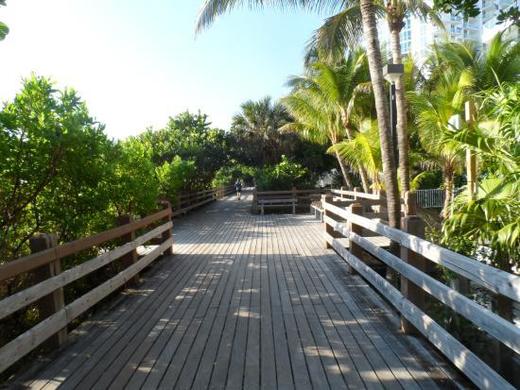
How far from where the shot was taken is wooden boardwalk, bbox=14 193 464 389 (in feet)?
10.3

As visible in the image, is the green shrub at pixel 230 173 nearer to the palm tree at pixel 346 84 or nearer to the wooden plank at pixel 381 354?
the palm tree at pixel 346 84

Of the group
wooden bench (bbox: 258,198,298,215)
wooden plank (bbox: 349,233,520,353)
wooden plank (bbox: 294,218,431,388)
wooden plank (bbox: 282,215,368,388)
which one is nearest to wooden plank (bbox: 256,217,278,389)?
wooden plank (bbox: 282,215,368,388)

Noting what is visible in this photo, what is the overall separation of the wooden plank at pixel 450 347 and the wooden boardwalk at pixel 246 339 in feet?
0.82

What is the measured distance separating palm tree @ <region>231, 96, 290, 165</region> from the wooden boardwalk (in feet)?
66.4

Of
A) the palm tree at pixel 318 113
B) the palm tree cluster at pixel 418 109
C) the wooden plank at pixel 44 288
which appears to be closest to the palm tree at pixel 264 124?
the palm tree cluster at pixel 418 109

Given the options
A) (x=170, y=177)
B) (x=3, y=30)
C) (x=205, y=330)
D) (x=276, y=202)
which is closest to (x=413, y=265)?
(x=205, y=330)

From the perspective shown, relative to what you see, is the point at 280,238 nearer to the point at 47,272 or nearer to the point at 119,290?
the point at 119,290

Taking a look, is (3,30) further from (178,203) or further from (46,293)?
(178,203)

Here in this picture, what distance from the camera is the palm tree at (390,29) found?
9.12 metres

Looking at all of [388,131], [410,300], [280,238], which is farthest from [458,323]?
[280,238]

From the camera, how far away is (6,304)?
287cm

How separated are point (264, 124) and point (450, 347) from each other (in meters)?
24.9

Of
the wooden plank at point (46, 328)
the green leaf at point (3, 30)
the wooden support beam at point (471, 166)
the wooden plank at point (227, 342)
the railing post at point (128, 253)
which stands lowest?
the wooden plank at point (227, 342)

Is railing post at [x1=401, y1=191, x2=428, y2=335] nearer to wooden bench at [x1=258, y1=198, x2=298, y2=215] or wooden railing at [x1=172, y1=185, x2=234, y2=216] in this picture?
wooden railing at [x1=172, y1=185, x2=234, y2=216]
